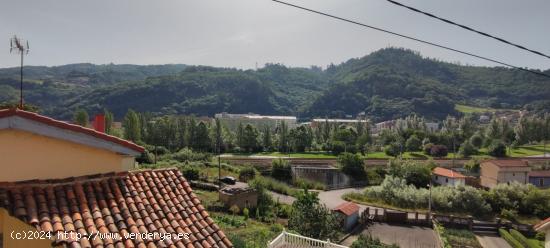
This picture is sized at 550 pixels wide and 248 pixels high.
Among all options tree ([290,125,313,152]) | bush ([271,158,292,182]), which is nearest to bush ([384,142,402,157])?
tree ([290,125,313,152])

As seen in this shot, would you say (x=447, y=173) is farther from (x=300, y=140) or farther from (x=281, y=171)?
(x=300, y=140)

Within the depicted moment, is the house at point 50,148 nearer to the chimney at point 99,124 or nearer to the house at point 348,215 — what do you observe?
the chimney at point 99,124

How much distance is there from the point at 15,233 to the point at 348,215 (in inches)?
932

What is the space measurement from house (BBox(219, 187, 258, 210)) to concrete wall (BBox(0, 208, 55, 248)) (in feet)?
82.8

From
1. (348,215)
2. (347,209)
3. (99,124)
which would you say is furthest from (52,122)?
(347,209)

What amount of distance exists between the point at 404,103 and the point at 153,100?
369 ft

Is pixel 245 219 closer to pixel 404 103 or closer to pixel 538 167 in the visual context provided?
pixel 538 167

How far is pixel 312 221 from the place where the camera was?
20328 mm

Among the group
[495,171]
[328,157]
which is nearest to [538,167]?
[495,171]

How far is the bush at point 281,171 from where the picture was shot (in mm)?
47875

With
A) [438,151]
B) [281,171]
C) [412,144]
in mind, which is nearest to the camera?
[281,171]

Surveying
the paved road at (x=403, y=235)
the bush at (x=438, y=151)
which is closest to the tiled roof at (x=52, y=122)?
the paved road at (x=403, y=235)

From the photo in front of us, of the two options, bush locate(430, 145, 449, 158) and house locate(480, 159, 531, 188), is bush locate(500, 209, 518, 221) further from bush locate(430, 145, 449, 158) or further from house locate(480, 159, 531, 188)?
bush locate(430, 145, 449, 158)

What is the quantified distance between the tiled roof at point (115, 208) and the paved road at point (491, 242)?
24.8m
